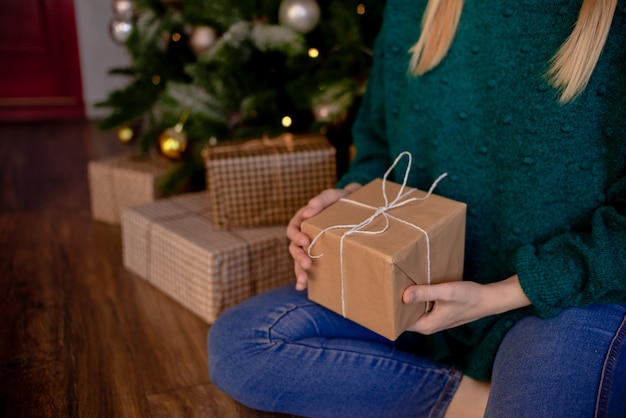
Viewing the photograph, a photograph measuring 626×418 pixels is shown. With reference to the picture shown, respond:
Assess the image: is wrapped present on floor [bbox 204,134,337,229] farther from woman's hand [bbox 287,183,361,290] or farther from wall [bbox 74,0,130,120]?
wall [bbox 74,0,130,120]

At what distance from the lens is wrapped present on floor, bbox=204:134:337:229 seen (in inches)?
52.9

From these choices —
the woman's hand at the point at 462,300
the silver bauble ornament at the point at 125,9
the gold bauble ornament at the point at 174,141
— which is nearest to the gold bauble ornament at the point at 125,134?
the silver bauble ornament at the point at 125,9

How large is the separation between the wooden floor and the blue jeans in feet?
0.43

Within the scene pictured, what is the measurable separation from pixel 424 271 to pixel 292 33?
0.81 metres

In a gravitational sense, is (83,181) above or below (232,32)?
below

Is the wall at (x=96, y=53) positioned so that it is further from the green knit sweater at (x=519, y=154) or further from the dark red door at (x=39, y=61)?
the green knit sweater at (x=519, y=154)

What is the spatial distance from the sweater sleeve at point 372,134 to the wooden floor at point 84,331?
→ 48cm

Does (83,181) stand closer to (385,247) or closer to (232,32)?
(232,32)

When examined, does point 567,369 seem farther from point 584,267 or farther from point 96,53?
point 96,53

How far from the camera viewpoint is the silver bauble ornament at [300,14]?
4.42 ft

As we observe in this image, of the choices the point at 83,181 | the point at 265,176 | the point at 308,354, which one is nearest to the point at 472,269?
the point at 308,354

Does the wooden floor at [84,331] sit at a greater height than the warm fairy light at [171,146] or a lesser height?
lesser

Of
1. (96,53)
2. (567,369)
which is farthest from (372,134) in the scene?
(96,53)

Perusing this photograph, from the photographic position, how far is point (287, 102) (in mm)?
1643
